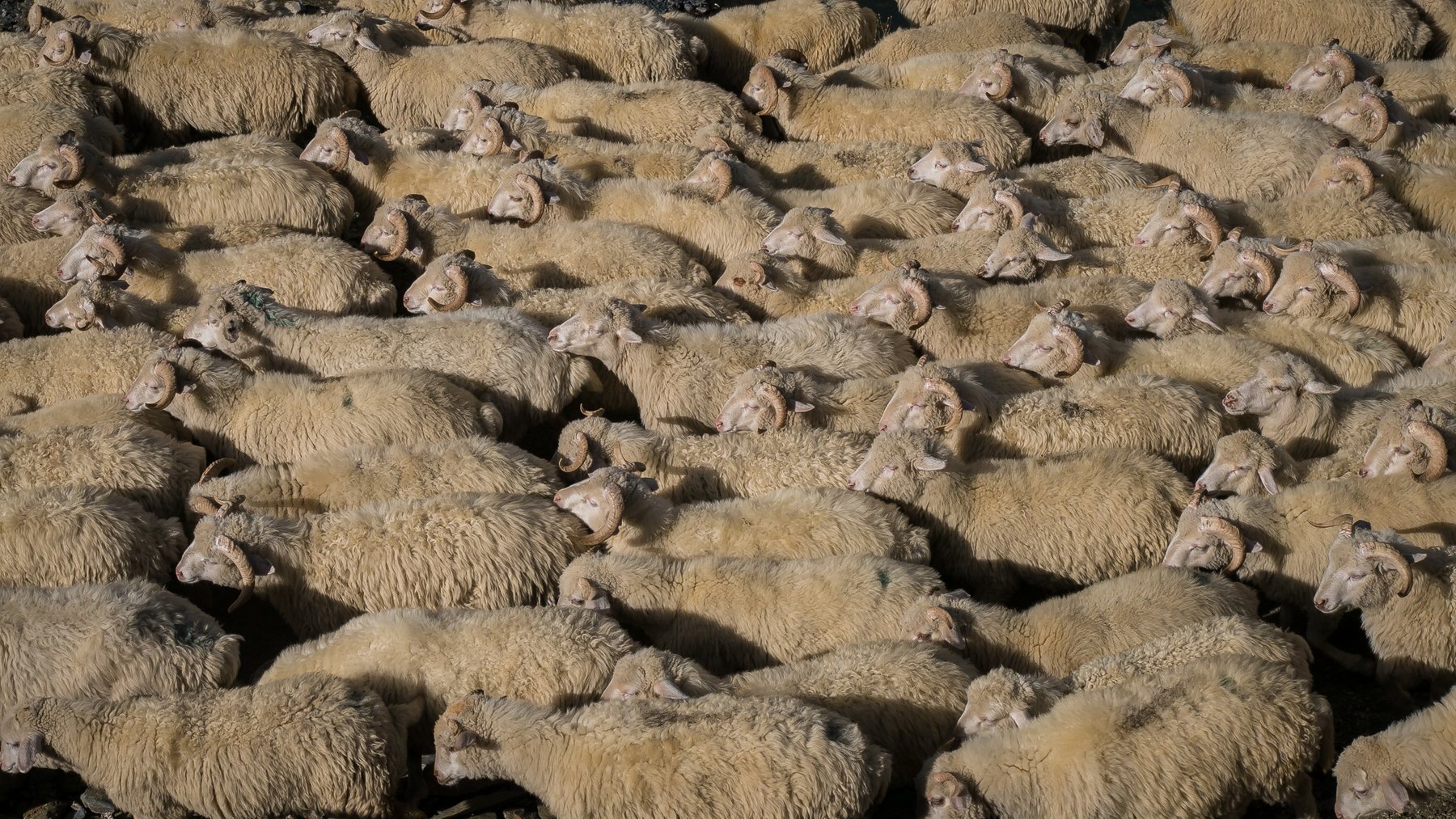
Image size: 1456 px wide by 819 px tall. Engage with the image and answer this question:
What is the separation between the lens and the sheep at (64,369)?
972cm

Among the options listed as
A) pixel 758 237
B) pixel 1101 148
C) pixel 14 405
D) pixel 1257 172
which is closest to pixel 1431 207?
pixel 1257 172

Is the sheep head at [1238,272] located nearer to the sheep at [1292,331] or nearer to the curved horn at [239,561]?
the sheep at [1292,331]

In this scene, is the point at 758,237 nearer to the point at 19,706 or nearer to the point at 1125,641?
the point at 1125,641

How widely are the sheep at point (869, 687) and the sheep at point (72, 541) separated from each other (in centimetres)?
298

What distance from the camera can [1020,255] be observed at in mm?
10820

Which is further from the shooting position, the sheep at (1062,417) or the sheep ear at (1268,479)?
the sheep at (1062,417)

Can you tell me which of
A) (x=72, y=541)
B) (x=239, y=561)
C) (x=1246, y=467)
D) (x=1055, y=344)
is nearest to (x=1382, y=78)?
(x=1055, y=344)

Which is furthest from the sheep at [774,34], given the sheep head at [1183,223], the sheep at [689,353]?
A: the sheep at [689,353]

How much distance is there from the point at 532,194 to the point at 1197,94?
5.99 metres

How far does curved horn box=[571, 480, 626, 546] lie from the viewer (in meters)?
8.09

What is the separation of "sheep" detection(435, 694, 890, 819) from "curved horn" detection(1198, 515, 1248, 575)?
7.98 ft

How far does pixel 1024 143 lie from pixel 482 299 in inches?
203

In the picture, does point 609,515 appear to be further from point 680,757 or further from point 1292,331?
point 1292,331

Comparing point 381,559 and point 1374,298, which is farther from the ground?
point 1374,298
